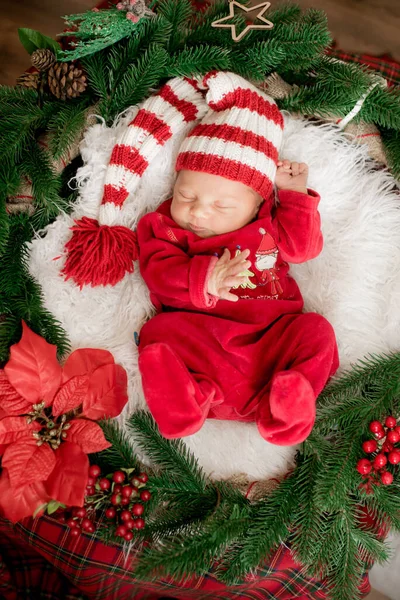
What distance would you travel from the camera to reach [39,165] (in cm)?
114

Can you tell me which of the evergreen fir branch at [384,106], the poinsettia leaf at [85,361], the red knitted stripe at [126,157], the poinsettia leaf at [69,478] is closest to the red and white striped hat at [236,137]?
the red knitted stripe at [126,157]

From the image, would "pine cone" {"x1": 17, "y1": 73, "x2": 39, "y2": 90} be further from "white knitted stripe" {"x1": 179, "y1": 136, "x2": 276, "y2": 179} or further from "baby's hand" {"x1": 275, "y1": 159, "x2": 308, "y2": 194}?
"baby's hand" {"x1": 275, "y1": 159, "x2": 308, "y2": 194}

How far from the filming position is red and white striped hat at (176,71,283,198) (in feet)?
3.80

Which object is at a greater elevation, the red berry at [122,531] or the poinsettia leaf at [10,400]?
the poinsettia leaf at [10,400]

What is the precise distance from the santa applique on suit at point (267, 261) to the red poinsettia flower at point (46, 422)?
1.40 feet

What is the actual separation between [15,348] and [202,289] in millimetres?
408

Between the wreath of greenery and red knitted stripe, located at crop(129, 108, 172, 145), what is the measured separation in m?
0.06

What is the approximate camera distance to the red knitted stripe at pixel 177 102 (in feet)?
4.07

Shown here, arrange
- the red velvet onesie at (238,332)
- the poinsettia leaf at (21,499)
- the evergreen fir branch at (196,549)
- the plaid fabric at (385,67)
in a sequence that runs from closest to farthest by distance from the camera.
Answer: the evergreen fir branch at (196,549), the poinsettia leaf at (21,499), the red velvet onesie at (238,332), the plaid fabric at (385,67)

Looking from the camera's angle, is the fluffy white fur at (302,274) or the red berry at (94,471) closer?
the red berry at (94,471)

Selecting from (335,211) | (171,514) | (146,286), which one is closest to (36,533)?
(171,514)

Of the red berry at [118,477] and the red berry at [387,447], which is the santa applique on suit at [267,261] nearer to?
the red berry at [387,447]

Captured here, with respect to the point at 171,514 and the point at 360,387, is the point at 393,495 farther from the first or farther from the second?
the point at 171,514

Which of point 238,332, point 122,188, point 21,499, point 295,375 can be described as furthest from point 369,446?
point 122,188
